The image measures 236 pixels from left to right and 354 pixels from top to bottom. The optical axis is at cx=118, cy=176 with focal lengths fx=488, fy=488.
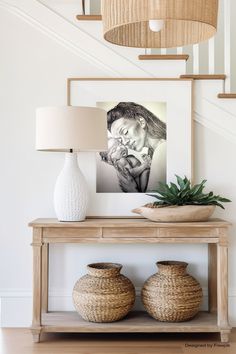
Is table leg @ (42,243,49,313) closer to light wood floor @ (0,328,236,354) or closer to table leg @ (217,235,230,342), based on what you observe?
light wood floor @ (0,328,236,354)

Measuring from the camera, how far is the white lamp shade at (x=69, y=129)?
2.95 metres

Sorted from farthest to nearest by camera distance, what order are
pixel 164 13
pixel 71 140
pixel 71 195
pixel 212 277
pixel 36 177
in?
1. pixel 36 177
2. pixel 212 277
3. pixel 71 195
4. pixel 71 140
5. pixel 164 13

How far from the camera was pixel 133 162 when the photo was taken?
3.40 m

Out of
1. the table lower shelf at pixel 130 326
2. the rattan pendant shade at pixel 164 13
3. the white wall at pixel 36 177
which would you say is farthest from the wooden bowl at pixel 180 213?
the rattan pendant shade at pixel 164 13

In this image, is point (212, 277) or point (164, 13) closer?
point (164, 13)

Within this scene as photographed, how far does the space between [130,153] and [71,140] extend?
58cm

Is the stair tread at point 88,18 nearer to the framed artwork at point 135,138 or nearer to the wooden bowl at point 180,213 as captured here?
the framed artwork at point 135,138

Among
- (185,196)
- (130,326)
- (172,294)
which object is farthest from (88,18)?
(130,326)

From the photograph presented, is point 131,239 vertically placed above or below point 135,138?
below

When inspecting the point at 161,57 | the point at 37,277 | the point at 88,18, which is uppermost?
the point at 88,18

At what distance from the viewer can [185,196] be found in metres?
3.12

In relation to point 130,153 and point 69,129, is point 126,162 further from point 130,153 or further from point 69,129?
point 69,129

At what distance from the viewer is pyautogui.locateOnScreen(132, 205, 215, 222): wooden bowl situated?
302 cm

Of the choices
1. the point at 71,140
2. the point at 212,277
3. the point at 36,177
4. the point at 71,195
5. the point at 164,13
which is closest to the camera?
the point at 164,13
